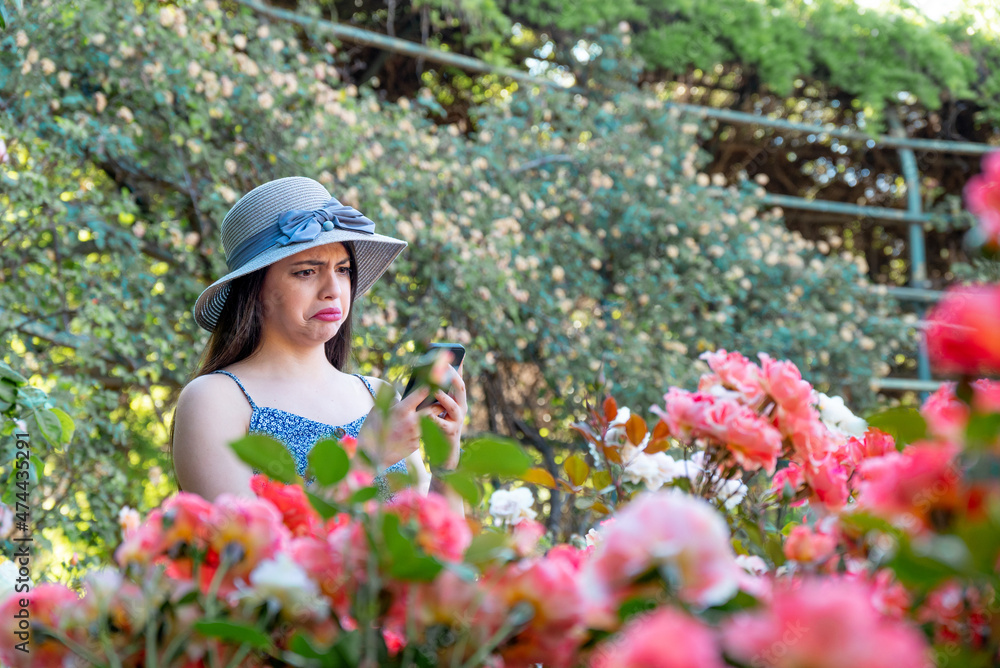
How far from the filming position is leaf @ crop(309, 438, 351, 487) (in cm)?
48

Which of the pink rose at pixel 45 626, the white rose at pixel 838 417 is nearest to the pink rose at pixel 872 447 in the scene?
the white rose at pixel 838 417

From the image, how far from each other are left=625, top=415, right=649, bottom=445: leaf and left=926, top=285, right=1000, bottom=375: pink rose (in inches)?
23.5

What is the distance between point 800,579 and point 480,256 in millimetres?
3514

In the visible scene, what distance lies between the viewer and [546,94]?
5.10 m

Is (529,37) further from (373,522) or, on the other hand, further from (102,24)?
(373,522)

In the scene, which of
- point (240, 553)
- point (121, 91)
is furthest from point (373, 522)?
point (121, 91)

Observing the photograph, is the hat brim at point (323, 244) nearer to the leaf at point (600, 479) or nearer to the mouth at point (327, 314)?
the mouth at point (327, 314)

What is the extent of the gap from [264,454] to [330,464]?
5cm

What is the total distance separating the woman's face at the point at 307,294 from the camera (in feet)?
5.85

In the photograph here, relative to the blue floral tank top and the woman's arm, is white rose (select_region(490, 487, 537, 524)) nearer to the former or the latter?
the blue floral tank top

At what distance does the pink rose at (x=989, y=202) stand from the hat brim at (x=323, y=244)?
1.45m

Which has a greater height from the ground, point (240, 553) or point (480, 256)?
point (240, 553)

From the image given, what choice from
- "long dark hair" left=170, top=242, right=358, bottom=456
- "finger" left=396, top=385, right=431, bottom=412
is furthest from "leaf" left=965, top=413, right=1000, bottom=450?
"long dark hair" left=170, top=242, right=358, bottom=456

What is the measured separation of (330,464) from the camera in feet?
1.58
